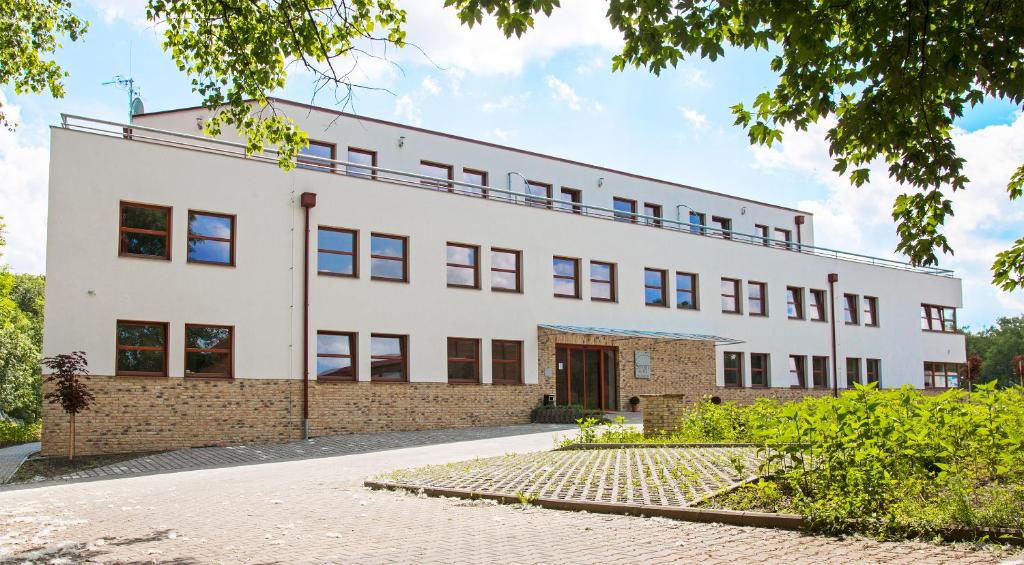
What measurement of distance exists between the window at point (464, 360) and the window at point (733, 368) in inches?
403

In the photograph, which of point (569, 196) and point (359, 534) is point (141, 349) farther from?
point (569, 196)

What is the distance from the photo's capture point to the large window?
32094 mm

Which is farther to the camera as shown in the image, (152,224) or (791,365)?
(791,365)

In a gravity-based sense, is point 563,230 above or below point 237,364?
above

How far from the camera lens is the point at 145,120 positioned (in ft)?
82.8

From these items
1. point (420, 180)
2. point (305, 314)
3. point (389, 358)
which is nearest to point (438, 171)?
point (420, 180)

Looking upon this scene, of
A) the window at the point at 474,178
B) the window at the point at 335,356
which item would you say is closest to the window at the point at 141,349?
the window at the point at 335,356

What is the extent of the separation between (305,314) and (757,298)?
1752cm

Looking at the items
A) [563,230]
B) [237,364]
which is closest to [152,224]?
[237,364]

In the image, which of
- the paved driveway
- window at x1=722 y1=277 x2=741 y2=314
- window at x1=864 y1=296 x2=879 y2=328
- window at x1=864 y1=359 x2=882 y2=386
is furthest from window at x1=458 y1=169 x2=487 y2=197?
the paved driveway

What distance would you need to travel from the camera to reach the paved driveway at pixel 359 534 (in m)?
6.06

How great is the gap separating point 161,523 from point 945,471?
6977 millimetres

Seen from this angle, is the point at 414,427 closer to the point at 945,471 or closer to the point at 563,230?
the point at 563,230

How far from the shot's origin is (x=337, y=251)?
70.0 ft
